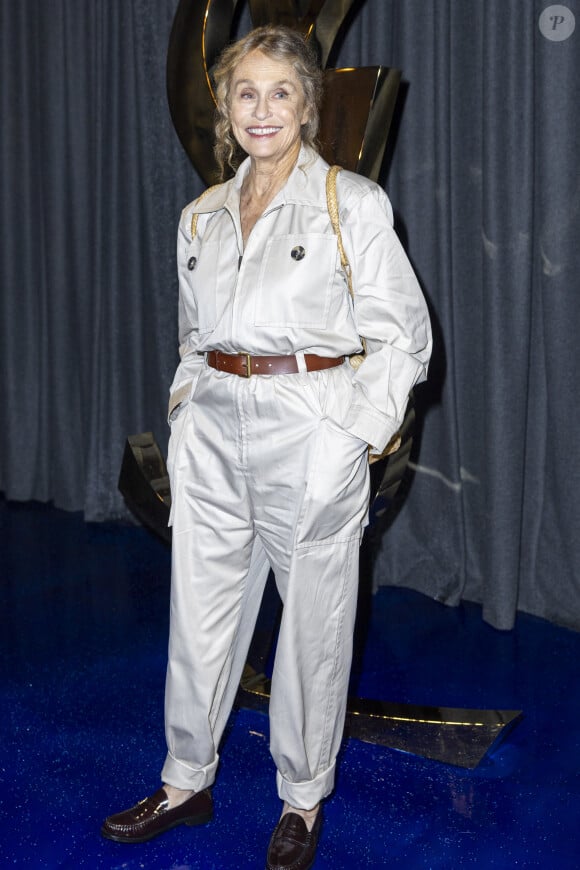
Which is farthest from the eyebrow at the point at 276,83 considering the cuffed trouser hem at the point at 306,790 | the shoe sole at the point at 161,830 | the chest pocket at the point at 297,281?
the shoe sole at the point at 161,830

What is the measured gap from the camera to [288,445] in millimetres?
1641

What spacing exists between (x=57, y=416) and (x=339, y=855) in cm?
260

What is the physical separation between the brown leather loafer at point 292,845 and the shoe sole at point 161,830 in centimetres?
16

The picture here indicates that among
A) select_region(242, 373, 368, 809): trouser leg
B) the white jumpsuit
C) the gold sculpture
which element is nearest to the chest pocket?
the white jumpsuit

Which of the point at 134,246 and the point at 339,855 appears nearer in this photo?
the point at 339,855

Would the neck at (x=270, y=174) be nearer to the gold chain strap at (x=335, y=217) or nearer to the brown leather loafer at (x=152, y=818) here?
the gold chain strap at (x=335, y=217)

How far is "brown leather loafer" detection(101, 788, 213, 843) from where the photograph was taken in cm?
182

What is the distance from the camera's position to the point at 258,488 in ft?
5.54

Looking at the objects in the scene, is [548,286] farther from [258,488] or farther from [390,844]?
[390,844]

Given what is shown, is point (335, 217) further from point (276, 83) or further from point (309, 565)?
point (309, 565)

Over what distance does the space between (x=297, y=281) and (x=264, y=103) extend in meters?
0.30

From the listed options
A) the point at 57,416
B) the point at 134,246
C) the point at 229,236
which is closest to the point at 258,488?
the point at 229,236

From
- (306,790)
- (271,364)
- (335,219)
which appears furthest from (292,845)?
(335,219)

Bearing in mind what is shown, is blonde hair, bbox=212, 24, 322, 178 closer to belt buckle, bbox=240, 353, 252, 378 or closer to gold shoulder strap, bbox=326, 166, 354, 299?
gold shoulder strap, bbox=326, 166, 354, 299
